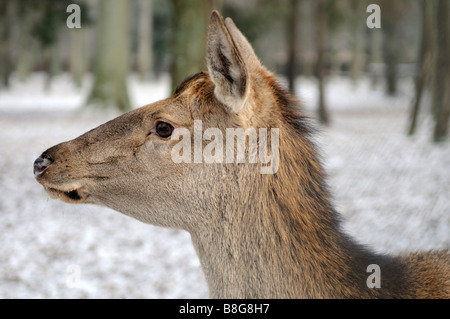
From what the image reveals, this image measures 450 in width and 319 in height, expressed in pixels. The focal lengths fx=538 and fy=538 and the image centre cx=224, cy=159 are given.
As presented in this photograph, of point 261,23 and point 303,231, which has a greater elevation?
point 261,23

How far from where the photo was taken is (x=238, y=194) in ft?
8.86

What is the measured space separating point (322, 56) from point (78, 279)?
1179 centimetres

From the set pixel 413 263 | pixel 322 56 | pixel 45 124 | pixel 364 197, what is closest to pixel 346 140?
pixel 322 56

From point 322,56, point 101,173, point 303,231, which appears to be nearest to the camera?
point 303,231

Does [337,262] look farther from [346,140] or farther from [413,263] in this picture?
[346,140]

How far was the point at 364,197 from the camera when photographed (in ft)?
26.4

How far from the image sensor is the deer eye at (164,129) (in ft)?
9.04

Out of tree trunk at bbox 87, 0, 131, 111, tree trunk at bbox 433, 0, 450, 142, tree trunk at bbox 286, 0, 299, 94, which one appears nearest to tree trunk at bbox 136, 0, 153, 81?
tree trunk at bbox 87, 0, 131, 111
